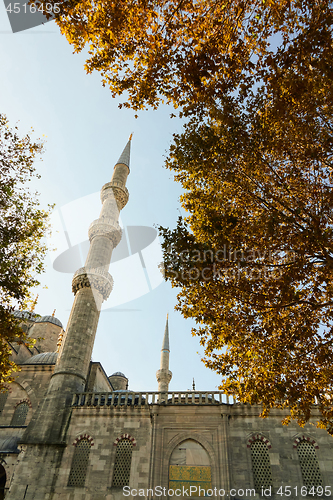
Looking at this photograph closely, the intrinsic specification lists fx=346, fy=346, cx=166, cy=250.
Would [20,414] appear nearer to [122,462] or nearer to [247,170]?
[122,462]

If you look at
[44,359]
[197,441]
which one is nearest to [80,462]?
[197,441]

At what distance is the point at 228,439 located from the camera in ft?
49.8

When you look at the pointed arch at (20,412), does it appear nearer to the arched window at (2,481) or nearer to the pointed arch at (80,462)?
the arched window at (2,481)

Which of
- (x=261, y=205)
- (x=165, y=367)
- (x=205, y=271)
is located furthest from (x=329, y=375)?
(x=165, y=367)

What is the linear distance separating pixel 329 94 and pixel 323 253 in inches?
132

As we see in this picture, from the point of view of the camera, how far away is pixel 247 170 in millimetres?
8867

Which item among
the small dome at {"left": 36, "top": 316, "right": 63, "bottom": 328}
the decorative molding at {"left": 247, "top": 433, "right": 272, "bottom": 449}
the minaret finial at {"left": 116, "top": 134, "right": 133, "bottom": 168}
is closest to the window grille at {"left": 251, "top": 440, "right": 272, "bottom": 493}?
the decorative molding at {"left": 247, "top": 433, "right": 272, "bottom": 449}

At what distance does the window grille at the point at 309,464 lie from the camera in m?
13.9

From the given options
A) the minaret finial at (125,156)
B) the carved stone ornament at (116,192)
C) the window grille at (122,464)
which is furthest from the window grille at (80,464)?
the minaret finial at (125,156)

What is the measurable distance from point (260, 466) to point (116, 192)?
21749mm

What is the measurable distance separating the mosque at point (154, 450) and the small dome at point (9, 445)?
0.06 m

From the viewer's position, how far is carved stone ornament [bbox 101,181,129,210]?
29062mm

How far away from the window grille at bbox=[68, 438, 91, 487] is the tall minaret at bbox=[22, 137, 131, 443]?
1.11 meters

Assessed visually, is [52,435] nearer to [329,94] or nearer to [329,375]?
[329,375]
